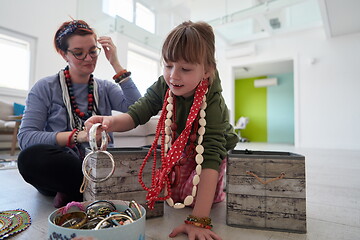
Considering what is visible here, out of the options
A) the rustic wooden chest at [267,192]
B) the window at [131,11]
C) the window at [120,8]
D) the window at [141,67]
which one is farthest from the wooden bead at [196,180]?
the window at [120,8]

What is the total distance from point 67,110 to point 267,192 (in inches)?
33.1

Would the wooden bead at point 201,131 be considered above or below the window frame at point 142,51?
below

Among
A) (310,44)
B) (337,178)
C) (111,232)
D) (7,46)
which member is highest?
(310,44)

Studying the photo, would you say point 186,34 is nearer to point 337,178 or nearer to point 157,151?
point 157,151

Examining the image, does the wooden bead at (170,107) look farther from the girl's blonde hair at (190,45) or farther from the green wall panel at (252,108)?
the green wall panel at (252,108)

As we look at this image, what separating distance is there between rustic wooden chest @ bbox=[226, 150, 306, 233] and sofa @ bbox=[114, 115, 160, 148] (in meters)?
→ 0.78

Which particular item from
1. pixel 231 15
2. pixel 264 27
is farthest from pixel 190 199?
pixel 264 27

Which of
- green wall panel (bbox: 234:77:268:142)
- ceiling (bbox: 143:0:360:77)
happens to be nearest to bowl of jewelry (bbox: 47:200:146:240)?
ceiling (bbox: 143:0:360:77)

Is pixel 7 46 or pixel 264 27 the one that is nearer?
pixel 7 46

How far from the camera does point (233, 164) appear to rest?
0.73 metres

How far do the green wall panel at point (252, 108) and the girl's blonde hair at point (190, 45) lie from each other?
7.73m

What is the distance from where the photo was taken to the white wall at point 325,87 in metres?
4.82

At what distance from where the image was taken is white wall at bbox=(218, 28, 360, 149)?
15.8 ft

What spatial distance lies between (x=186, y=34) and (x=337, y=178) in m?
1.48
